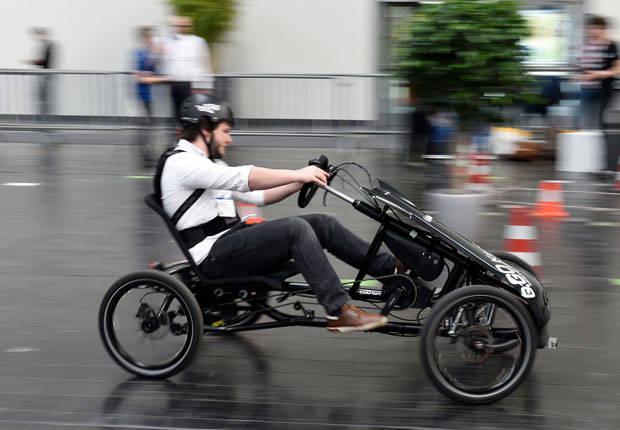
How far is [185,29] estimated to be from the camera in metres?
12.0

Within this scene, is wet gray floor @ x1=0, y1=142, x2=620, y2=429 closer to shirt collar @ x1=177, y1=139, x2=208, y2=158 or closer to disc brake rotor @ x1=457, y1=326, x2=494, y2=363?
disc brake rotor @ x1=457, y1=326, x2=494, y2=363

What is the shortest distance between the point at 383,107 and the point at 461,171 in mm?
5447

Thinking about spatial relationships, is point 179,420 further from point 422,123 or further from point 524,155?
point 524,155

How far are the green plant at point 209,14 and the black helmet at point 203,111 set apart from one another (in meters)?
10.1

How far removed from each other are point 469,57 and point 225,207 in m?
3.05

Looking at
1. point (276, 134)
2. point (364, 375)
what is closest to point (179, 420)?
point (364, 375)

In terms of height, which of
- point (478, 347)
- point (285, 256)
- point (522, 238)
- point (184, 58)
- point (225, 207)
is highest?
point (184, 58)

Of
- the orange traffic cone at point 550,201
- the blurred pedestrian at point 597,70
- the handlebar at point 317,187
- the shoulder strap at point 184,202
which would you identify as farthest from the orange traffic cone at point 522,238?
the blurred pedestrian at point 597,70

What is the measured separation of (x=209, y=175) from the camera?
15.3ft

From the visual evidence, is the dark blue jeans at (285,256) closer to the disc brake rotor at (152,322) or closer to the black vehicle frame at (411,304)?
the black vehicle frame at (411,304)

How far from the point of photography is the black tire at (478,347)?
423 centimetres

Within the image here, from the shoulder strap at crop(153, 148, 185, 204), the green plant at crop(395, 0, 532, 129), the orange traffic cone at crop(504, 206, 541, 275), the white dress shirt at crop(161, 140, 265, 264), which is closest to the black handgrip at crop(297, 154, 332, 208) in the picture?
the white dress shirt at crop(161, 140, 265, 264)

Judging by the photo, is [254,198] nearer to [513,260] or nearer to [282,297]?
[282,297]

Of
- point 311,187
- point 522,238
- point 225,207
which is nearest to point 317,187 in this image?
point 311,187
